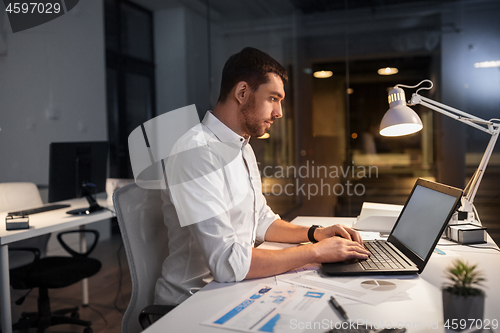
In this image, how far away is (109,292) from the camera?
318 cm

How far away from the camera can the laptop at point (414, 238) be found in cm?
112

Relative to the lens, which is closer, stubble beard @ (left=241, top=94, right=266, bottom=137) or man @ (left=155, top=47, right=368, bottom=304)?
man @ (left=155, top=47, right=368, bottom=304)

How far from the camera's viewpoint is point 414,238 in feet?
4.25

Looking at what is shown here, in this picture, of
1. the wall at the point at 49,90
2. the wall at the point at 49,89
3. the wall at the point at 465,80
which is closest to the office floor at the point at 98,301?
the wall at the point at 49,90

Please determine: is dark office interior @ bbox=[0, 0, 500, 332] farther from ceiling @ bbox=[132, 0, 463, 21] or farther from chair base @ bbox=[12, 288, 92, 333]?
chair base @ bbox=[12, 288, 92, 333]

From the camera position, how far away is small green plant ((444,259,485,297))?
0.70m

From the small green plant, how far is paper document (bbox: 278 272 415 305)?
25cm

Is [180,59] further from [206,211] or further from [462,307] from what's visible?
[462,307]

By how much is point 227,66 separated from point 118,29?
4.30 meters

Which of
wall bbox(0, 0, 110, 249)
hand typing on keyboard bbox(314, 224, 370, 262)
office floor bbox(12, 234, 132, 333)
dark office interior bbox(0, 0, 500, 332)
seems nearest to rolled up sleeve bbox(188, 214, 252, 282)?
hand typing on keyboard bbox(314, 224, 370, 262)

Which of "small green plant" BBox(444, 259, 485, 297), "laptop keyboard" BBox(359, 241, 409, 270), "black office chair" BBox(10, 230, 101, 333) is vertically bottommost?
"black office chair" BBox(10, 230, 101, 333)

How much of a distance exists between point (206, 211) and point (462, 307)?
67 centimetres

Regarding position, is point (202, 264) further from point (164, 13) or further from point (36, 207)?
point (164, 13)

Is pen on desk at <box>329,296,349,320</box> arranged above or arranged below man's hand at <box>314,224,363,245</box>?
below
